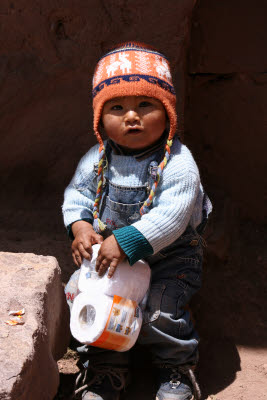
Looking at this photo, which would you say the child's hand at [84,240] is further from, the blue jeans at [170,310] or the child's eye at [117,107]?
the child's eye at [117,107]

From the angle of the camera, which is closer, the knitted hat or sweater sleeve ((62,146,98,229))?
the knitted hat

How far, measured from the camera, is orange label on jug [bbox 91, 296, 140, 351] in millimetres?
1940

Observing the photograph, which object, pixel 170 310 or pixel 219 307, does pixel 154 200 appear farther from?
pixel 219 307

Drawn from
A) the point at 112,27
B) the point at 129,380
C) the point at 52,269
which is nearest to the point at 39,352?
the point at 52,269

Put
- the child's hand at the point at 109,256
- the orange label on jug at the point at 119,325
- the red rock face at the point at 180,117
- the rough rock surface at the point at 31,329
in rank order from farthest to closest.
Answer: the red rock face at the point at 180,117, the child's hand at the point at 109,256, the orange label on jug at the point at 119,325, the rough rock surface at the point at 31,329

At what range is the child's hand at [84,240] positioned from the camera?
85.4 inches

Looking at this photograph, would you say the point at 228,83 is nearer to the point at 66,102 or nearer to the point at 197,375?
the point at 66,102

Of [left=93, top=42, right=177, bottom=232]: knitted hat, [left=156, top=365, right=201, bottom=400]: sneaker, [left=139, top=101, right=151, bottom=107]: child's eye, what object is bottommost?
[left=156, top=365, right=201, bottom=400]: sneaker

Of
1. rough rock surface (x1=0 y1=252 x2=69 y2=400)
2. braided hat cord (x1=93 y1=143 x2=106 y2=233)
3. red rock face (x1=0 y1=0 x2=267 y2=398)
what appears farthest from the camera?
red rock face (x1=0 y1=0 x2=267 y2=398)

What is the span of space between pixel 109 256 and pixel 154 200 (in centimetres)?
30

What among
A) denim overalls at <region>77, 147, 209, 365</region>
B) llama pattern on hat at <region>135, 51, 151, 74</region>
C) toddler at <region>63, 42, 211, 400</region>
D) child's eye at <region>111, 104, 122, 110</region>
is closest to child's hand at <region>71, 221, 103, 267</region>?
toddler at <region>63, 42, 211, 400</region>

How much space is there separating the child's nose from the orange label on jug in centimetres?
66

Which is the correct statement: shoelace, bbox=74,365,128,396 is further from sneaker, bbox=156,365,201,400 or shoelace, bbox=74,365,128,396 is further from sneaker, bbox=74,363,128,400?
sneaker, bbox=156,365,201,400

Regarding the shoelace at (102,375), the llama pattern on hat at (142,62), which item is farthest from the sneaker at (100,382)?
the llama pattern on hat at (142,62)
